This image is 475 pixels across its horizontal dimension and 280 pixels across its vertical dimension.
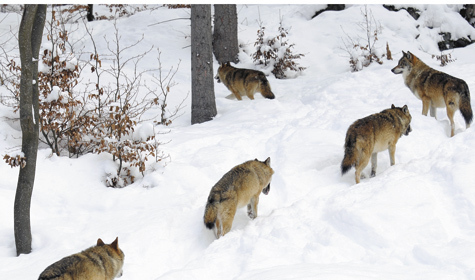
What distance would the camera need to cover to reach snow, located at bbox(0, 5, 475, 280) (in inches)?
202

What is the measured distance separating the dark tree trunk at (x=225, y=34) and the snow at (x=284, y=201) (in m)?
4.41

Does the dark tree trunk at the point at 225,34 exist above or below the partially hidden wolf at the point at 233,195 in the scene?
above

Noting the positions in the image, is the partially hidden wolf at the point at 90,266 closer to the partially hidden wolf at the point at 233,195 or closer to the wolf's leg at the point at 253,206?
the partially hidden wolf at the point at 233,195

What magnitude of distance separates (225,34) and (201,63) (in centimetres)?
566

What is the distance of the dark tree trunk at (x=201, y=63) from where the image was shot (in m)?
11.4

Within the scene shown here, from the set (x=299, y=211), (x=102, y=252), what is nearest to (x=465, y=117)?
(x=299, y=211)

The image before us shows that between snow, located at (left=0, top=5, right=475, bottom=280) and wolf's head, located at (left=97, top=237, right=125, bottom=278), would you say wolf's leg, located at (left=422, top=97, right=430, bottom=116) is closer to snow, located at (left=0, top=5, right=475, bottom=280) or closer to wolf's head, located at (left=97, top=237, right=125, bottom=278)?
snow, located at (left=0, top=5, right=475, bottom=280)

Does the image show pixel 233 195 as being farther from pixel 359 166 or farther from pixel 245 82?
pixel 245 82

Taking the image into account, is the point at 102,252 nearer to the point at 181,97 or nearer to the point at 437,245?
the point at 437,245

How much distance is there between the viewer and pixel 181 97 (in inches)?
553

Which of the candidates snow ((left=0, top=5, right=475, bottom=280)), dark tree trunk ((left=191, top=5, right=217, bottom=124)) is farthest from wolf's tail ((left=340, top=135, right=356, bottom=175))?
dark tree trunk ((left=191, top=5, right=217, bottom=124))

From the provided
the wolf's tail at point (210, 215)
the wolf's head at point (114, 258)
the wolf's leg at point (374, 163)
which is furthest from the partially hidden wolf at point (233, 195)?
the wolf's leg at point (374, 163)

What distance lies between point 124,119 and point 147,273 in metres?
3.67

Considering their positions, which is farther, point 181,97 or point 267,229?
point 181,97
